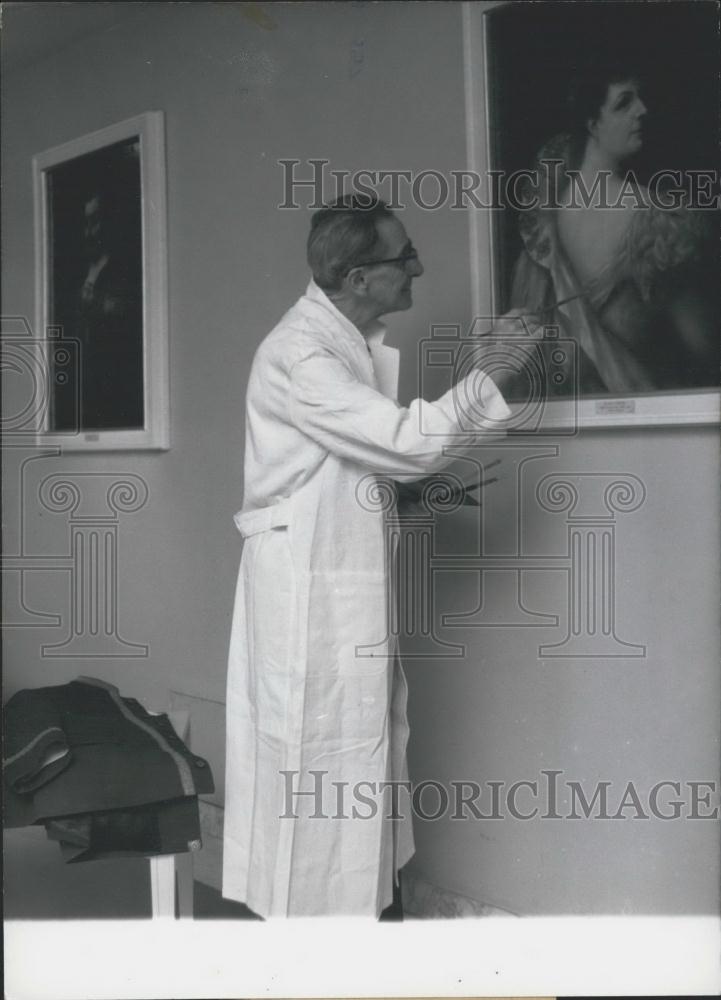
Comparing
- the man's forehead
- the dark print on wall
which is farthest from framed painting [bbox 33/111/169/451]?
the man's forehead

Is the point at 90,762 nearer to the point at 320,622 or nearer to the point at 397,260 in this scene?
the point at 320,622

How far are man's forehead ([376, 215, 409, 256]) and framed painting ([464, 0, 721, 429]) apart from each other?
0.25 ft

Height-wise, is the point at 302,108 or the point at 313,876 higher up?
the point at 302,108

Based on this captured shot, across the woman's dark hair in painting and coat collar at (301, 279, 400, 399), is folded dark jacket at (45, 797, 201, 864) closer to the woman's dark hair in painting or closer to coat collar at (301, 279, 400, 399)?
Result: coat collar at (301, 279, 400, 399)

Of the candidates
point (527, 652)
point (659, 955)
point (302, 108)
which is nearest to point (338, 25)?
point (302, 108)

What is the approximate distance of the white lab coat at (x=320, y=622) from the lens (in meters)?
1.11

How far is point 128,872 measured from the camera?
120 cm

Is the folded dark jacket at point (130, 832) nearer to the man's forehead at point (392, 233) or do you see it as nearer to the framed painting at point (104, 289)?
the framed painting at point (104, 289)

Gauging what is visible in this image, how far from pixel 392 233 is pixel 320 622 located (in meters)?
0.41

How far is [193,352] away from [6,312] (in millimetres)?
216

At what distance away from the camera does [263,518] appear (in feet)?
3.77

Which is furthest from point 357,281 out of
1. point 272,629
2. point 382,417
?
point 272,629

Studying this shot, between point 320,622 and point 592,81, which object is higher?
point 592,81

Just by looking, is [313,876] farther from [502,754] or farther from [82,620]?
[82,620]
